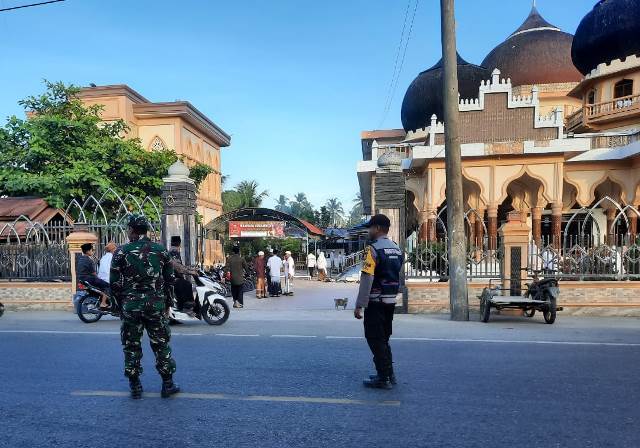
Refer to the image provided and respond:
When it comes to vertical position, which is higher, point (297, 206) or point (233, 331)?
point (297, 206)

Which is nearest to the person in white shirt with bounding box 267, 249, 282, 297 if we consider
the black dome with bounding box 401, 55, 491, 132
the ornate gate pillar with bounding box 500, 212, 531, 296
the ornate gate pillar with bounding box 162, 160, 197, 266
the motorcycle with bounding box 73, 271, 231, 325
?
the ornate gate pillar with bounding box 162, 160, 197, 266

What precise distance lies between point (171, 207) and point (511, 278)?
302 inches

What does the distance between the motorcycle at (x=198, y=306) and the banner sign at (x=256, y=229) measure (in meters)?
18.1

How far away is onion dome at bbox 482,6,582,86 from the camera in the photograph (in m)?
29.5

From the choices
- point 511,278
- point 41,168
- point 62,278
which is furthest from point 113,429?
point 41,168

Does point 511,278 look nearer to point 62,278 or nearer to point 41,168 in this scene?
point 62,278

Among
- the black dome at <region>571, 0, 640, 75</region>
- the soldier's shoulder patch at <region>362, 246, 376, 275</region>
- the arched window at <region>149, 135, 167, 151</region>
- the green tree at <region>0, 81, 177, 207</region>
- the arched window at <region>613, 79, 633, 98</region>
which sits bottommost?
the soldier's shoulder patch at <region>362, 246, 376, 275</region>

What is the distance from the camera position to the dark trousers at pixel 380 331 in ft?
15.1

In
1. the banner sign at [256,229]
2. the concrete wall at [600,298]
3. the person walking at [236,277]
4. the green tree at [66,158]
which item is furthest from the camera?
the banner sign at [256,229]

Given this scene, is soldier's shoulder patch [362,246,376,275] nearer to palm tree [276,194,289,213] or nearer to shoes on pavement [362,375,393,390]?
shoes on pavement [362,375,393,390]

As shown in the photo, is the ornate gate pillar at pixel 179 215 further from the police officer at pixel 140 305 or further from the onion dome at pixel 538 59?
the onion dome at pixel 538 59

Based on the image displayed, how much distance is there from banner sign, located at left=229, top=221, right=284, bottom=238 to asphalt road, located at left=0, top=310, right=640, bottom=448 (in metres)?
19.9

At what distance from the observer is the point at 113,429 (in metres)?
3.71

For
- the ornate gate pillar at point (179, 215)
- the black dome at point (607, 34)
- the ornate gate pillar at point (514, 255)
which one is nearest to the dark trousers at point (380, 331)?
the ornate gate pillar at point (514, 255)
